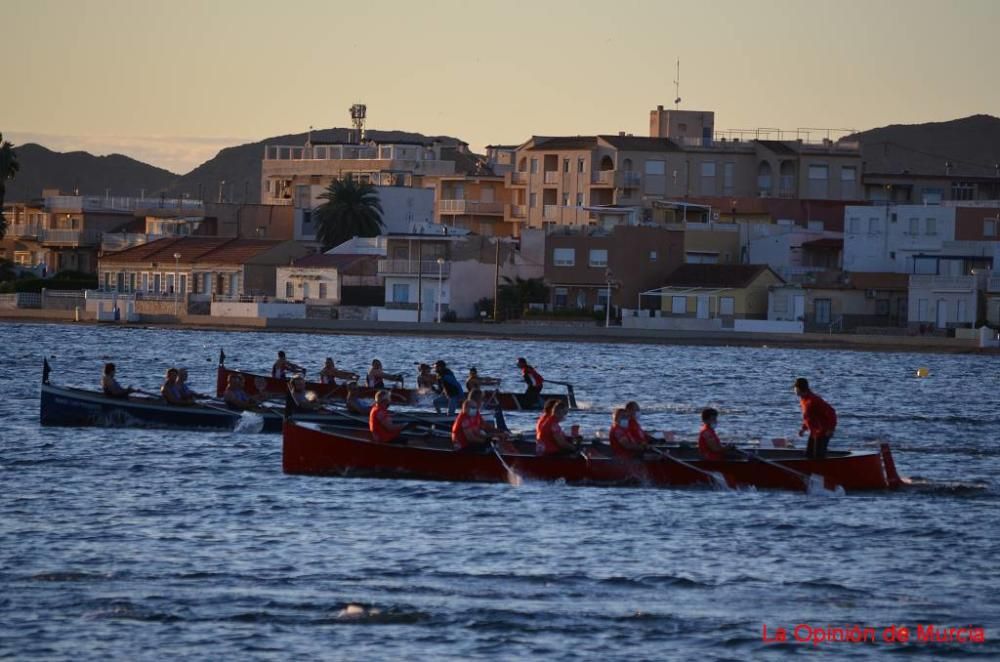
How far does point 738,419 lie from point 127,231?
3387 inches

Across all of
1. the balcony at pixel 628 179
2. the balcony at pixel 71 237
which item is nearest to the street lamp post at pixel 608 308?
Answer: the balcony at pixel 628 179

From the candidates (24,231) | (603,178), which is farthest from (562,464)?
(24,231)

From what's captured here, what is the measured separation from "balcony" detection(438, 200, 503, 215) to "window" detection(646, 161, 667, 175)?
12.1 meters

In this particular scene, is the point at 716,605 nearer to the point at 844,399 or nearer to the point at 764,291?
the point at 844,399

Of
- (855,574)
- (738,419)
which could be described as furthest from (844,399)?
(855,574)

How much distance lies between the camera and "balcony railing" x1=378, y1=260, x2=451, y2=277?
4011 inches

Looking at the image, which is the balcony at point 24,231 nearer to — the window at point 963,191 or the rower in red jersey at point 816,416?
the window at point 963,191

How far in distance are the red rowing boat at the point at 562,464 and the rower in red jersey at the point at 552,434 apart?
0.47 ft

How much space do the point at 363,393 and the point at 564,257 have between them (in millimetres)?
61263

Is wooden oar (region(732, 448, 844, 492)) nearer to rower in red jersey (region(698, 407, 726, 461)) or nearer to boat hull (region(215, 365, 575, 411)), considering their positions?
rower in red jersey (region(698, 407, 726, 461))

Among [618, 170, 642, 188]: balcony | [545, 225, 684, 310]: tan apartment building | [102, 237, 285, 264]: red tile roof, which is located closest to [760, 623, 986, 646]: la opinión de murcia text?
[545, 225, 684, 310]: tan apartment building

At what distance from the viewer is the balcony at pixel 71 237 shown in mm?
128750

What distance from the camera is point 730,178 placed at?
417ft

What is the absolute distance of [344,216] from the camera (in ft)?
392
